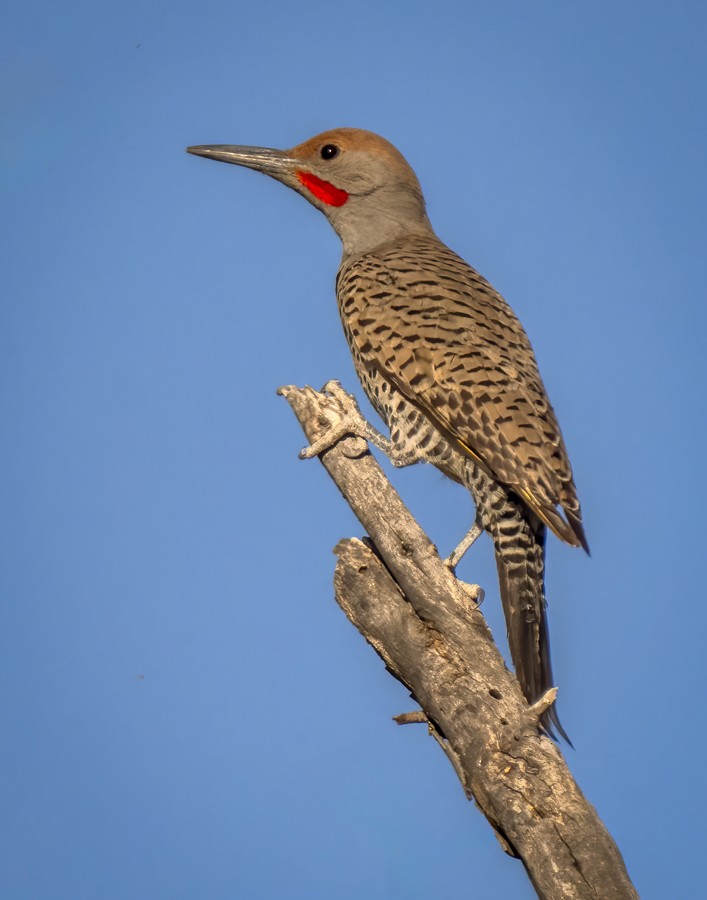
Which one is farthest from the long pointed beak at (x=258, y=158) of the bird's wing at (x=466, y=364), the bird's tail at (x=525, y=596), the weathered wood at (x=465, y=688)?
the bird's tail at (x=525, y=596)

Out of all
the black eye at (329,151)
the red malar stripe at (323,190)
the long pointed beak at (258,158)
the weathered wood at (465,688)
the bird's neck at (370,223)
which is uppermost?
the long pointed beak at (258,158)

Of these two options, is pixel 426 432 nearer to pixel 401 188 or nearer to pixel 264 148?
pixel 401 188

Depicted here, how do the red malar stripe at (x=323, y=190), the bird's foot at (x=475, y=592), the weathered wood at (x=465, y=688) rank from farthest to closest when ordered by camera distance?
the red malar stripe at (x=323, y=190) < the bird's foot at (x=475, y=592) < the weathered wood at (x=465, y=688)

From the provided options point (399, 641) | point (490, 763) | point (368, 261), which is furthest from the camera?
point (368, 261)

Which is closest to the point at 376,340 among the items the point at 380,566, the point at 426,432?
the point at 426,432

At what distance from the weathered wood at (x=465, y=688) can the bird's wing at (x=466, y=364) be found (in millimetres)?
511

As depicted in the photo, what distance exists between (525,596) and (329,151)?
3.14 m

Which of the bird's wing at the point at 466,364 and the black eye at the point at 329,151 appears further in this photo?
the black eye at the point at 329,151

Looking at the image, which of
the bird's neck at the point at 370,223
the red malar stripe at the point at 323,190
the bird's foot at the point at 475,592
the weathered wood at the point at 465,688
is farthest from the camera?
the red malar stripe at the point at 323,190

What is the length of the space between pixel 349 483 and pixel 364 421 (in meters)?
0.36

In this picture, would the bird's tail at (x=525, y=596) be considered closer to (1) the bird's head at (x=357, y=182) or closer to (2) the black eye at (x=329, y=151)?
(1) the bird's head at (x=357, y=182)

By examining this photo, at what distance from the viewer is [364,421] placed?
537 centimetres

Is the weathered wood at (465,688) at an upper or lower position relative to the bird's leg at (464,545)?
lower

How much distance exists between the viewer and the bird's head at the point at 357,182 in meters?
6.93
